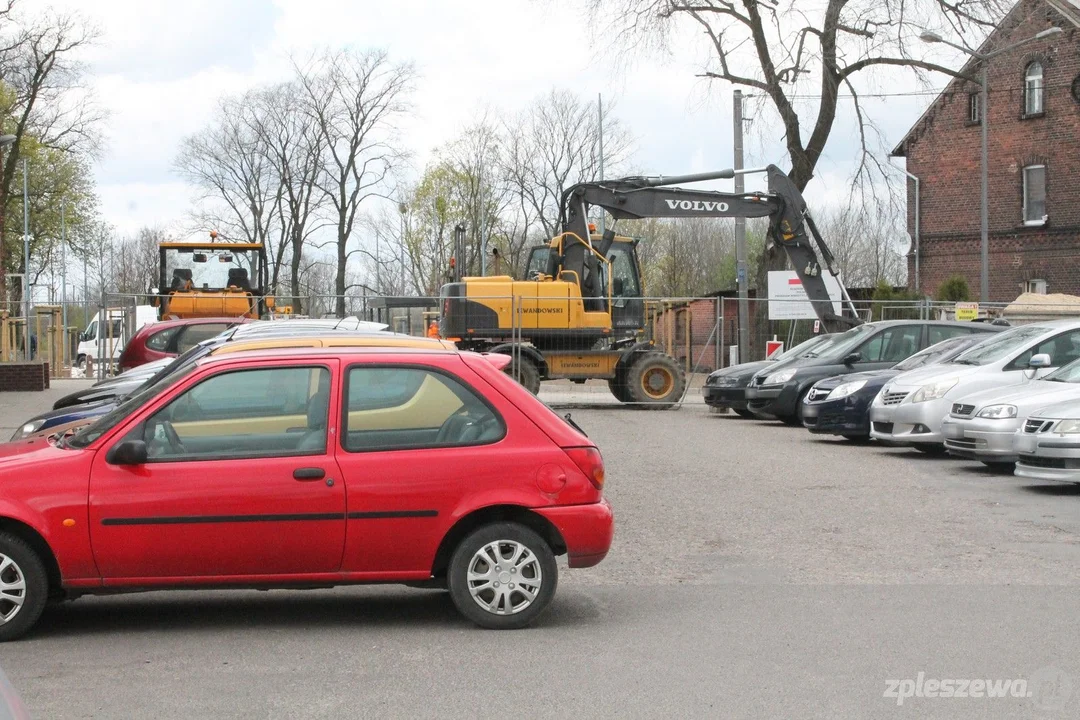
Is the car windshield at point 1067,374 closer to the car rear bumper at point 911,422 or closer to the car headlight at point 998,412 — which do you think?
the car headlight at point 998,412

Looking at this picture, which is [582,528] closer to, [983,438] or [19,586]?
[19,586]

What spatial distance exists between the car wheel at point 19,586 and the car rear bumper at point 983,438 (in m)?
9.79

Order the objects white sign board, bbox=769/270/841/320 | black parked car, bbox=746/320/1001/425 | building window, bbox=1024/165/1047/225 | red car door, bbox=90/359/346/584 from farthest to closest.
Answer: building window, bbox=1024/165/1047/225
white sign board, bbox=769/270/841/320
black parked car, bbox=746/320/1001/425
red car door, bbox=90/359/346/584

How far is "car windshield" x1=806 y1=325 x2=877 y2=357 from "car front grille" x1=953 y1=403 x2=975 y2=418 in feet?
19.3

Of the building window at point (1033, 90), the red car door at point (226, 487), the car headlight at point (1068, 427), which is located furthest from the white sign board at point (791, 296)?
the red car door at point (226, 487)

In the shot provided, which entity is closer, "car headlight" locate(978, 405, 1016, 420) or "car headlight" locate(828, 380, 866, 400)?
"car headlight" locate(978, 405, 1016, 420)

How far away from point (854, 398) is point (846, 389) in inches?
9.4

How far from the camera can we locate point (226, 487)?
6.57m

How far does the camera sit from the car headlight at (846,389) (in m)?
17.1

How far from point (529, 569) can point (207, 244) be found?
2410 centimetres

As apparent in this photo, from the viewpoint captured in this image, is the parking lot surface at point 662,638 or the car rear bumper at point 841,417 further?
the car rear bumper at point 841,417

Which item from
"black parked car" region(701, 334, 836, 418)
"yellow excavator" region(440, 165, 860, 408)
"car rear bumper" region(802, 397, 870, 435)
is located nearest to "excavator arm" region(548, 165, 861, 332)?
"yellow excavator" region(440, 165, 860, 408)

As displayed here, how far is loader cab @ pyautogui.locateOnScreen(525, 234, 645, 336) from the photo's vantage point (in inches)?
998

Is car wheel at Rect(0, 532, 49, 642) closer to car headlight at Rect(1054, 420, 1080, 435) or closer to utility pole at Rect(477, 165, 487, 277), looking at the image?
car headlight at Rect(1054, 420, 1080, 435)
